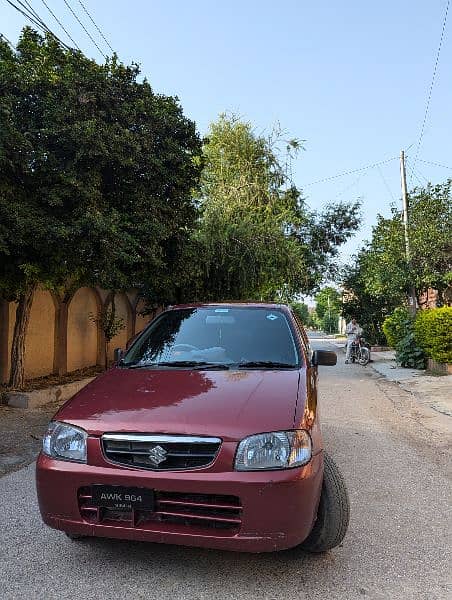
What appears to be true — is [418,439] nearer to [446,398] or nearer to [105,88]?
[446,398]

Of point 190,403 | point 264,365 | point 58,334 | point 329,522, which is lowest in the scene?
point 329,522

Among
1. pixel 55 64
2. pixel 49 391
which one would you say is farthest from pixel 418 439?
pixel 55 64

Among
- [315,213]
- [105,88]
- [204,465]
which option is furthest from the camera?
[315,213]

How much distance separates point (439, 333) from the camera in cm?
1437

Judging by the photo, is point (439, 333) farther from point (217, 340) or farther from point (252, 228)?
point (217, 340)

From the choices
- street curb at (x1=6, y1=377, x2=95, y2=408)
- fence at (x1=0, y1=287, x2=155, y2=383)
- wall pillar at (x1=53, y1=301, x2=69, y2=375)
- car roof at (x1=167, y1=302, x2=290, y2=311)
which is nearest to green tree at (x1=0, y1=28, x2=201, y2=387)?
fence at (x1=0, y1=287, x2=155, y2=383)

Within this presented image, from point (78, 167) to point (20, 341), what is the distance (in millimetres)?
3435

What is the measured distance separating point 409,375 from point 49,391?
9904 mm

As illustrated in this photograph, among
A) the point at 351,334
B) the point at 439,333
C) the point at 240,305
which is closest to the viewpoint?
the point at 240,305

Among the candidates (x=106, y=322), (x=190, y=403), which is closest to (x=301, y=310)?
(x=106, y=322)

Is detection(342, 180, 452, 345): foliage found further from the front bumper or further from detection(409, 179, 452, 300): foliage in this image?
the front bumper

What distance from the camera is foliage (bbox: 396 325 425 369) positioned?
651 inches

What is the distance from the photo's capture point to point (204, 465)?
2.90 meters

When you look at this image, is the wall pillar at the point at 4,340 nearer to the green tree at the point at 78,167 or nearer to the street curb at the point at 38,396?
the green tree at the point at 78,167
